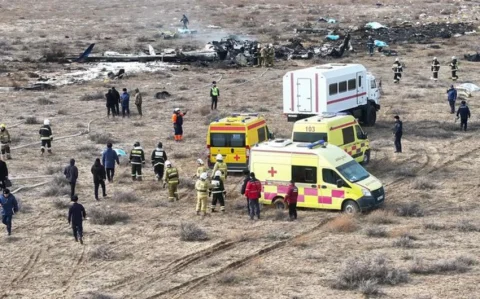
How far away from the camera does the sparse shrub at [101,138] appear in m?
34.3

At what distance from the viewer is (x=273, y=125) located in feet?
122

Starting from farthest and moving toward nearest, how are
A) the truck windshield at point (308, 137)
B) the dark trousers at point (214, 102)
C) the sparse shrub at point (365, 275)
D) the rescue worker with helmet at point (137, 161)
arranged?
the dark trousers at point (214, 102) < the truck windshield at point (308, 137) < the rescue worker with helmet at point (137, 161) < the sparse shrub at point (365, 275)

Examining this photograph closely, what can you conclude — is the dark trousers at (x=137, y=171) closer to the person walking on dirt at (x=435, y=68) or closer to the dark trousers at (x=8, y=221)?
the dark trousers at (x=8, y=221)

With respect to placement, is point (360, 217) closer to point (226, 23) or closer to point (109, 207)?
point (109, 207)

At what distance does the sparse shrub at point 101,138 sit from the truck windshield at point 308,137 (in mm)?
8468

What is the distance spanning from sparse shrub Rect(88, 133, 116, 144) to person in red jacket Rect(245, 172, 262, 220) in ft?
38.3

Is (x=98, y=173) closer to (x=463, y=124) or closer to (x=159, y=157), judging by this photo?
(x=159, y=157)

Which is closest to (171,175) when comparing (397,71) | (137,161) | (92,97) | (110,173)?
(137,161)

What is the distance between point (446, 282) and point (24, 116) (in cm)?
2574

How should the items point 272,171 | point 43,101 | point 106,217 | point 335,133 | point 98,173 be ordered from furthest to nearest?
1. point 43,101
2. point 335,133
3. point 98,173
4. point 272,171
5. point 106,217

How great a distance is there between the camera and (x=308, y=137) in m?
28.1

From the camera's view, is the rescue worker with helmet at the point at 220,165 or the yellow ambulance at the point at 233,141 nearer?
the rescue worker with helmet at the point at 220,165

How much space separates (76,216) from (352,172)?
734 cm

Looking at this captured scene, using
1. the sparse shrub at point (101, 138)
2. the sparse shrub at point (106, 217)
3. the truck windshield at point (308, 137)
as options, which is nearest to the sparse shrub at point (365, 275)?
the sparse shrub at point (106, 217)
